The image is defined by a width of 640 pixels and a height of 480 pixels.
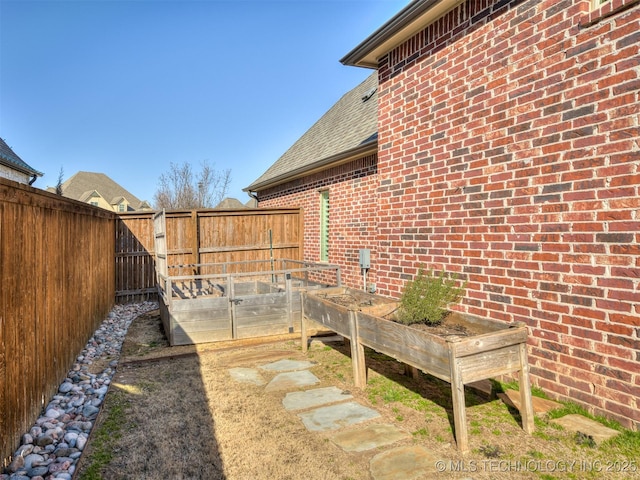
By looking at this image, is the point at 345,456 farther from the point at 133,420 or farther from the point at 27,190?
the point at 27,190

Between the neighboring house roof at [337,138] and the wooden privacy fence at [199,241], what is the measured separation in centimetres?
170

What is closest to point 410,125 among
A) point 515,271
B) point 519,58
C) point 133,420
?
point 519,58

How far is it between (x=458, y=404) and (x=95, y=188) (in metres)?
46.1

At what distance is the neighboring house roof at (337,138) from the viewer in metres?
8.34

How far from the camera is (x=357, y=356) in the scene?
3959 mm

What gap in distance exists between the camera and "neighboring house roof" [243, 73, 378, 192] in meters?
8.34

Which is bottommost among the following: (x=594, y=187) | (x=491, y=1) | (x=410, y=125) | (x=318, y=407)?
(x=318, y=407)

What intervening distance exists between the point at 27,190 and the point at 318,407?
3.35 m

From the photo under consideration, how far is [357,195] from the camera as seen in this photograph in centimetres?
802

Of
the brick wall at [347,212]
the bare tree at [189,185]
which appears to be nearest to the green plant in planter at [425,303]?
the brick wall at [347,212]

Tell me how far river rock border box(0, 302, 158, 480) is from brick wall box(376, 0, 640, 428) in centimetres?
408

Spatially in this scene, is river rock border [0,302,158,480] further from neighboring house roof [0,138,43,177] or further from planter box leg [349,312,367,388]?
neighboring house roof [0,138,43,177]

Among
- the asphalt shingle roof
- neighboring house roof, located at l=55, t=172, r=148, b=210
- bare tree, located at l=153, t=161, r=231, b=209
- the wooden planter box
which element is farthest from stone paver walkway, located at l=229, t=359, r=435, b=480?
the asphalt shingle roof

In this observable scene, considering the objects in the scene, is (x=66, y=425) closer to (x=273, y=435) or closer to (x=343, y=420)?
(x=273, y=435)
